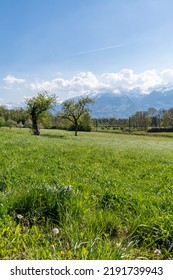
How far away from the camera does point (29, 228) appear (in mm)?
4199

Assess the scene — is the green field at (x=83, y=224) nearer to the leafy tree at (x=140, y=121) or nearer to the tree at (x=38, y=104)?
the tree at (x=38, y=104)

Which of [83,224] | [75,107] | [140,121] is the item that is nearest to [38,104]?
[75,107]

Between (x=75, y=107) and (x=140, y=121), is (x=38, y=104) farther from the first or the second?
(x=140, y=121)

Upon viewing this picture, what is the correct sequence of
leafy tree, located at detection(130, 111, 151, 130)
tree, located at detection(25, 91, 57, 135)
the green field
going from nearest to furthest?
the green field
tree, located at detection(25, 91, 57, 135)
leafy tree, located at detection(130, 111, 151, 130)

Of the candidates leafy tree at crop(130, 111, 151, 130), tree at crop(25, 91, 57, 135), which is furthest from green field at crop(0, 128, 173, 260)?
leafy tree at crop(130, 111, 151, 130)

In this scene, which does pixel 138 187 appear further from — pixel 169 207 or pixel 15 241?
pixel 15 241

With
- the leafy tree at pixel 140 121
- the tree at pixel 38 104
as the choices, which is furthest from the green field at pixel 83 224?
the leafy tree at pixel 140 121

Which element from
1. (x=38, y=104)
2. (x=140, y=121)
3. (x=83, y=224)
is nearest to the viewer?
(x=83, y=224)

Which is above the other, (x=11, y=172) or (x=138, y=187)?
(x=11, y=172)

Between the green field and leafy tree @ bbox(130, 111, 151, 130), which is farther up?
leafy tree @ bbox(130, 111, 151, 130)

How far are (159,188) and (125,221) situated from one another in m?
3.03

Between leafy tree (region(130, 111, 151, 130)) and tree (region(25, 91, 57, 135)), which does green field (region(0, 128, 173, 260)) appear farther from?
leafy tree (region(130, 111, 151, 130))

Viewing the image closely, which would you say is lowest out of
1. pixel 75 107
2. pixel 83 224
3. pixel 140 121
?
pixel 83 224
